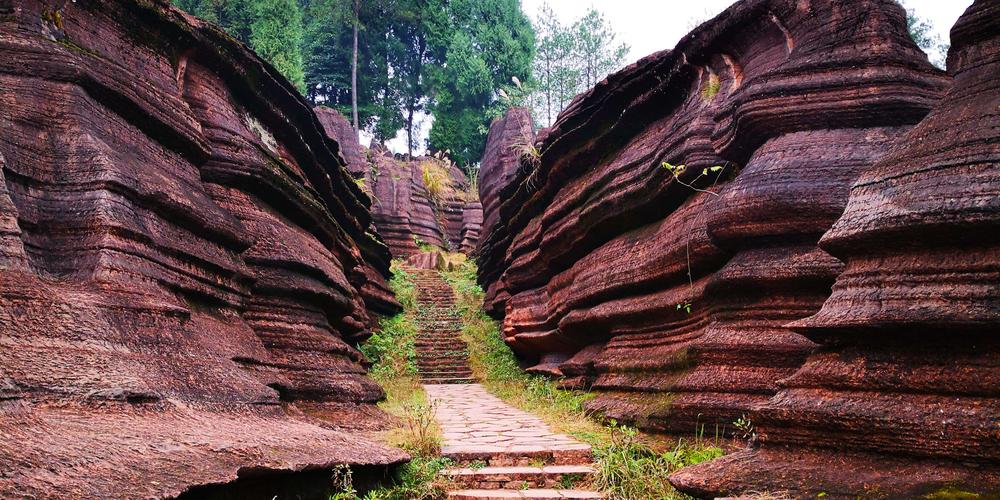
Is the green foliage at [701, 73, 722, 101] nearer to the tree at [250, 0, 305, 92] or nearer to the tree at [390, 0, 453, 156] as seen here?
the tree at [250, 0, 305, 92]

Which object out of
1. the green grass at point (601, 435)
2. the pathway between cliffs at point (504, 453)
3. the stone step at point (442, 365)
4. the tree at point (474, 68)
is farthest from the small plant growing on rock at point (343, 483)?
the tree at point (474, 68)

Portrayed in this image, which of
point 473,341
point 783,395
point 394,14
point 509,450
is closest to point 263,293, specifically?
point 509,450

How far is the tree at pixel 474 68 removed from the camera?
32.5 m

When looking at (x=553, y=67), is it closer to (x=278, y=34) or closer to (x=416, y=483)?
(x=278, y=34)

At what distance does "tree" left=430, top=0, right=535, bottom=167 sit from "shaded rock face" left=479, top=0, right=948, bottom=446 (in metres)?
24.4

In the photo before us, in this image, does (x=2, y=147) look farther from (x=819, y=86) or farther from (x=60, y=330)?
(x=819, y=86)

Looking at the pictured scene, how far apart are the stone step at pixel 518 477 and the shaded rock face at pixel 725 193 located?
0.98m

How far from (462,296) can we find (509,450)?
13.4 m

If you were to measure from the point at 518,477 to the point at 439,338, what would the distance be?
1021 centimetres

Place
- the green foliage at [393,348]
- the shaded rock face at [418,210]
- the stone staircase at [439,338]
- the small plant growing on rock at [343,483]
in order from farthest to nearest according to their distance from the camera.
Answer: the shaded rock face at [418,210] → the stone staircase at [439,338] → the green foliage at [393,348] → the small plant growing on rock at [343,483]

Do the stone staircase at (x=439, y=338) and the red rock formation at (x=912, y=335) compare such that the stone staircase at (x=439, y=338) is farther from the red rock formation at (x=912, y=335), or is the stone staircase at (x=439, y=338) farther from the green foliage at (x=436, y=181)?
the red rock formation at (x=912, y=335)

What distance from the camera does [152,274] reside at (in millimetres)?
4551

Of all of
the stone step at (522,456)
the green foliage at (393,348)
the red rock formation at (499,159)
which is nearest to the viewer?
the stone step at (522,456)

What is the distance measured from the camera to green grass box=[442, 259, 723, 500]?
454cm
